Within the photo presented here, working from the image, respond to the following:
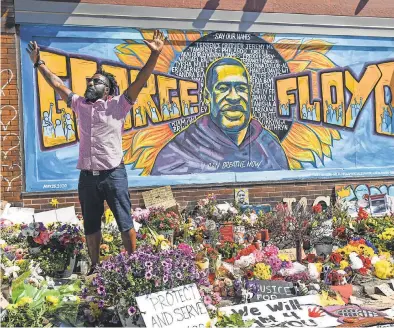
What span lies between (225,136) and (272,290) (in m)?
3.94

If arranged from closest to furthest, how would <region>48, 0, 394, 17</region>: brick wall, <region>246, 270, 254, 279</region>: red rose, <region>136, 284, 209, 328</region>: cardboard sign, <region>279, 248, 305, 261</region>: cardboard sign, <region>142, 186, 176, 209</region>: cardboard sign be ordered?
<region>136, 284, 209, 328</region>: cardboard sign, <region>246, 270, 254, 279</region>: red rose, <region>279, 248, 305, 261</region>: cardboard sign, <region>142, 186, 176, 209</region>: cardboard sign, <region>48, 0, 394, 17</region>: brick wall

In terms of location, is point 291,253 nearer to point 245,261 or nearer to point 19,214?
point 245,261

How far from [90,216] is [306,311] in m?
2.17

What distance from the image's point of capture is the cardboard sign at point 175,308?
14.2 feet

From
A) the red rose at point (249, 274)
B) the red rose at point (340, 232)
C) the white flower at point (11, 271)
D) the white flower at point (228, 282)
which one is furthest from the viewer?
the red rose at point (340, 232)

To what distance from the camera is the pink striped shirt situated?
17.5ft

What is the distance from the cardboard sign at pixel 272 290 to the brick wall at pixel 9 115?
4.07 metres

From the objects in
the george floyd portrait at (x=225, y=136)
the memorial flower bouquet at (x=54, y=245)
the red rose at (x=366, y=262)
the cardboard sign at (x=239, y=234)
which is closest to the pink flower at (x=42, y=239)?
the memorial flower bouquet at (x=54, y=245)

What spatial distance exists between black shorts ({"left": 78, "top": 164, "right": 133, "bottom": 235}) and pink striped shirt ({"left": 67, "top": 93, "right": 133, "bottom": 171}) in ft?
0.27

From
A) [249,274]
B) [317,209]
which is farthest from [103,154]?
[317,209]

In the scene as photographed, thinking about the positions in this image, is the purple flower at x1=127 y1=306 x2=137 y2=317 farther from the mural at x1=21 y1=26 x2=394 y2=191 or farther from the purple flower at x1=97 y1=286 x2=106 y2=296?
the mural at x1=21 y1=26 x2=394 y2=191

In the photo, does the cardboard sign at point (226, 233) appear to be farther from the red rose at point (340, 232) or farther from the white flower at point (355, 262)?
the white flower at point (355, 262)

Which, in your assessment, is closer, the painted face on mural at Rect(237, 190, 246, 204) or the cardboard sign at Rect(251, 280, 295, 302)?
the cardboard sign at Rect(251, 280, 295, 302)

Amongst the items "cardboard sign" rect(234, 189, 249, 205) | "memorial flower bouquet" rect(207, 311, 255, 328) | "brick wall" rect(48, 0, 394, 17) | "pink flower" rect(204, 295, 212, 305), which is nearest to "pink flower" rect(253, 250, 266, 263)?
"memorial flower bouquet" rect(207, 311, 255, 328)
